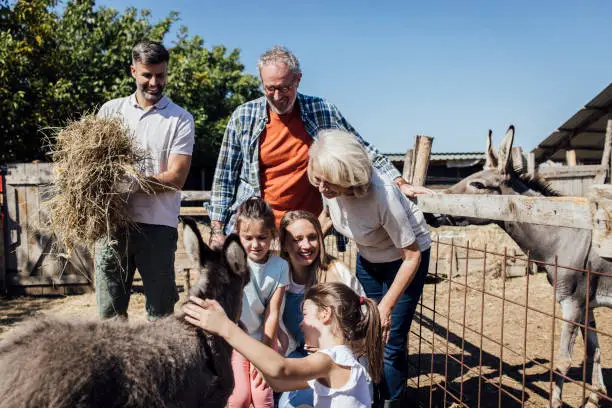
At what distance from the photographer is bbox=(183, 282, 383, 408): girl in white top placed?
2348 millimetres

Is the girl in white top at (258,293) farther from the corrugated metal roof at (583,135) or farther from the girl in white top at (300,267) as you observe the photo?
the corrugated metal roof at (583,135)

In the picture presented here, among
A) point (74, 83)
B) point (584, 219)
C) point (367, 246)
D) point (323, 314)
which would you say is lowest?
point (323, 314)

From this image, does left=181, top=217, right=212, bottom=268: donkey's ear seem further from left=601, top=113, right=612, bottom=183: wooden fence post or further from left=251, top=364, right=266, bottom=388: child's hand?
left=601, top=113, right=612, bottom=183: wooden fence post

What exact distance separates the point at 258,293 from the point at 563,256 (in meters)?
3.54

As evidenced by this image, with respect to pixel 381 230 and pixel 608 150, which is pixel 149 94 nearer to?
pixel 381 230

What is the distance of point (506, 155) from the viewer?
5.64m

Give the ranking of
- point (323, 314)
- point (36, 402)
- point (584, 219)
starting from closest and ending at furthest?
point (36, 402) < point (584, 219) < point (323, 314)

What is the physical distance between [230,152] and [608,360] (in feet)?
16.6

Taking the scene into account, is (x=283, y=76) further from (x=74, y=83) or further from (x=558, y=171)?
(x=74, y=83)

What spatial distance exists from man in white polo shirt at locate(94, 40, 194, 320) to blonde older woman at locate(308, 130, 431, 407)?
45.7 inches

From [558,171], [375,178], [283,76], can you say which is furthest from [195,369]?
[558,171]

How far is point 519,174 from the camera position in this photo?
590 cm

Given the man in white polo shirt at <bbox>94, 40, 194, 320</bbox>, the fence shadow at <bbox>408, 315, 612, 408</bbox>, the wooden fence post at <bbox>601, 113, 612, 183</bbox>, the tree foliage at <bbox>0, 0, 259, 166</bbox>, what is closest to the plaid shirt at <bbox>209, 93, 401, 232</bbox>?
the man in white polo shirt at <bbox>94, 40, 194, 320</bbox>

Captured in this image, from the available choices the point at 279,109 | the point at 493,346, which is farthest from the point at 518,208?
the point at 493,346
